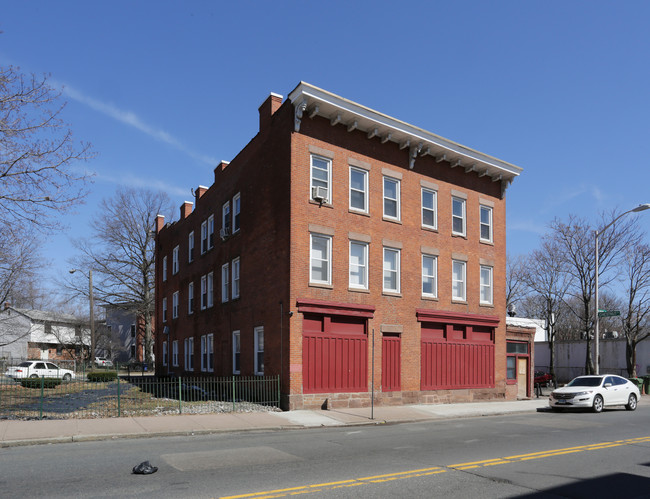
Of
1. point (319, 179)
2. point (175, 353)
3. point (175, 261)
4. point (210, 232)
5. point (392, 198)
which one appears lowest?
point (175, 353)

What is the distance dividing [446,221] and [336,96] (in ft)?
26.7

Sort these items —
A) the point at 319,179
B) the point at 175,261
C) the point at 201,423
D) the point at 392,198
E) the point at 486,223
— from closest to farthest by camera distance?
the point at 201,423 < the point at 319,179 < the point at 392,198 < the point at 486,223 < the point at 175,261

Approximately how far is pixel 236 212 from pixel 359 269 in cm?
757

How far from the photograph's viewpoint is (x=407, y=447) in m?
12.2

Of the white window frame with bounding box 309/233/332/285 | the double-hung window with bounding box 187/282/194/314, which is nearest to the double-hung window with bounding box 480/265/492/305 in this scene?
the white window frame with bounding box 309/233/332/285

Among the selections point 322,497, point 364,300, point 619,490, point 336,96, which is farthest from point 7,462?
point 336,96

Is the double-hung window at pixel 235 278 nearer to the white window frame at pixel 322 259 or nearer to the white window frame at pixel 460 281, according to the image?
the white window frame at pixel 322 259

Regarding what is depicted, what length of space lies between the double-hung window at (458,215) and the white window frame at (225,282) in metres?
10.9

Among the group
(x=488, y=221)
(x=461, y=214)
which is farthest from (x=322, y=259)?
(x=488, y=221)

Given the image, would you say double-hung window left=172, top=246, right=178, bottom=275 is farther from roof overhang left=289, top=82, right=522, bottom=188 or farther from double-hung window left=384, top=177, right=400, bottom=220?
roof overhang left=289, top=82, right=522, bottom=188

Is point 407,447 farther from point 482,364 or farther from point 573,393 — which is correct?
point 482,364

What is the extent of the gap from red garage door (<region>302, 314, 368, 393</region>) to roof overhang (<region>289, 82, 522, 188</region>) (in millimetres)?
7326

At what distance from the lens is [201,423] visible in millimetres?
15977

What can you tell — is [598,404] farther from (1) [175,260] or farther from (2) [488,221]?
(1) [175,260]
